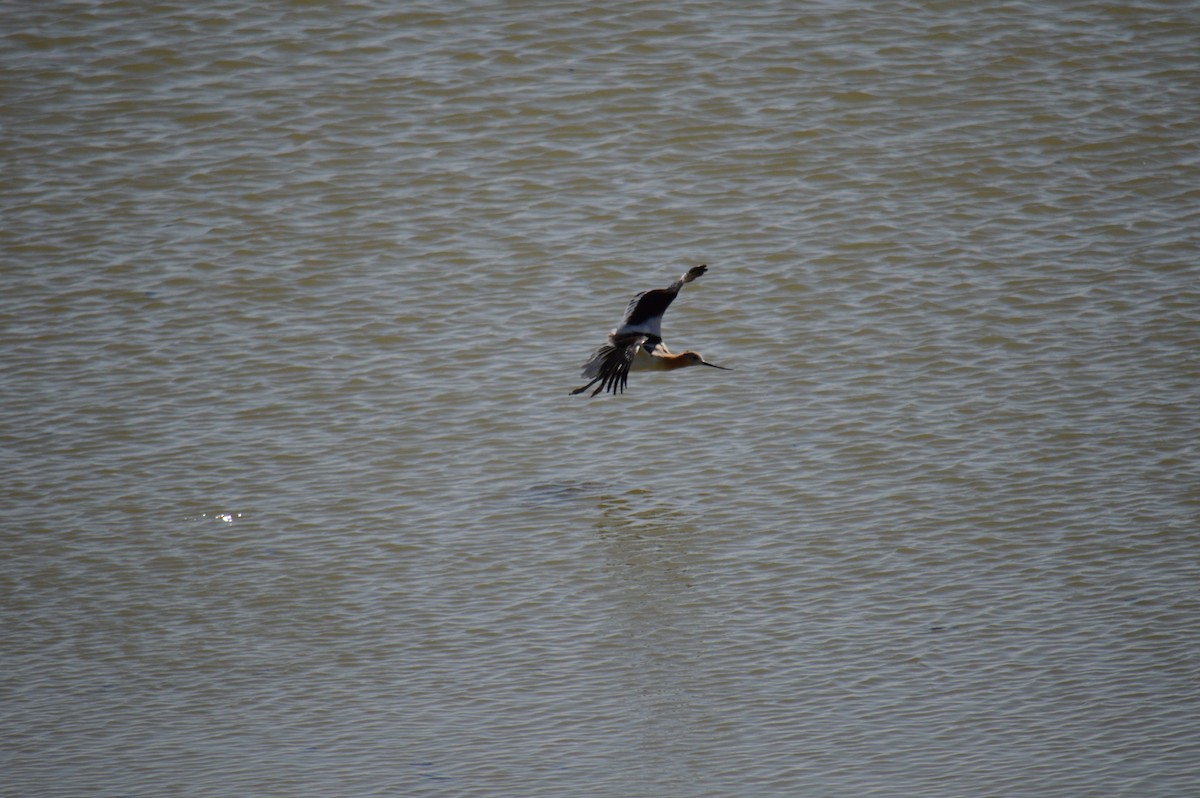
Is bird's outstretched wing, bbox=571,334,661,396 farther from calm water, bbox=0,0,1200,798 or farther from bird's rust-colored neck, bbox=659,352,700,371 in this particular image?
calm water, bbox=0,0,1200,798

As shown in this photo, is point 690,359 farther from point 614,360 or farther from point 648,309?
point 614,360

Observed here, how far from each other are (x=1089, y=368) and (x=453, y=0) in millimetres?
5333

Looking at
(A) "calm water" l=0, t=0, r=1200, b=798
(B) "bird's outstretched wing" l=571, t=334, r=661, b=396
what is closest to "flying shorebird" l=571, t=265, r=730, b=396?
(B) "bird's outstretched wing" l=571, t=334, r=661, b=396

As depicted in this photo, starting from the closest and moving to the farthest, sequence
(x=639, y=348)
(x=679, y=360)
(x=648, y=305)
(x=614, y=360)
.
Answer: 1. (x=614, y=360)
2. (x=639, y=348)
3. (x=648, y=305)
4. (x=679, y=360)

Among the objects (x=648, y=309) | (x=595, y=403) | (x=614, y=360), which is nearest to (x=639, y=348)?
(x=648, y=309)

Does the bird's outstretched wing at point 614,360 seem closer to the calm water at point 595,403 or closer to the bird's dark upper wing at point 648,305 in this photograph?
the bird's dark upper wing at point 648,305

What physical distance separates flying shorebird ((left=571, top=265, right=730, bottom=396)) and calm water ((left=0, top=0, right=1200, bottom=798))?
0.24 meters

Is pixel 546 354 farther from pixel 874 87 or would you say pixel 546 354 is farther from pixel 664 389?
pixel 874 87

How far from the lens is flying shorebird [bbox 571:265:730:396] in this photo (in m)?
6.35

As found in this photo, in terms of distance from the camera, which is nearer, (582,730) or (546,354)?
(582,730)

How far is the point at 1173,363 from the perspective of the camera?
6.83 meters

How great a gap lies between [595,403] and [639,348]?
0.48m

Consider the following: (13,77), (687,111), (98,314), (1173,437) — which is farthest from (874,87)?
(13,77)

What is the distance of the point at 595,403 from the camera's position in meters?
7.05
